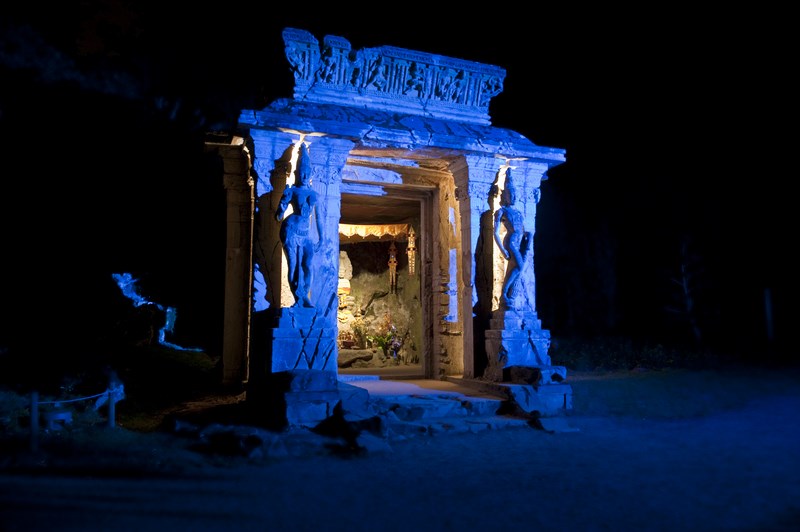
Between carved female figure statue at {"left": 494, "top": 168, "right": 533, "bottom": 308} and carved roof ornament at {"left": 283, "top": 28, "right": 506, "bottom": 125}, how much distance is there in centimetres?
179

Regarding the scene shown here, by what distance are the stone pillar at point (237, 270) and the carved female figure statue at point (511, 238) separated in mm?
3947

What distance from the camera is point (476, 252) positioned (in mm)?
9180

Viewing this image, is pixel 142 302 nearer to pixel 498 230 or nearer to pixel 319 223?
pixel 319 223

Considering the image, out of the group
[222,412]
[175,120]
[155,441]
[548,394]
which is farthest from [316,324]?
[175,120]

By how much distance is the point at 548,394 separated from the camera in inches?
306

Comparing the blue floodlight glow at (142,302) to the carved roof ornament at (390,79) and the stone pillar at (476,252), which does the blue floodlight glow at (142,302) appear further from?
the stone pillar at (476,252)

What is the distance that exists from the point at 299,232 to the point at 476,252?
119 inches

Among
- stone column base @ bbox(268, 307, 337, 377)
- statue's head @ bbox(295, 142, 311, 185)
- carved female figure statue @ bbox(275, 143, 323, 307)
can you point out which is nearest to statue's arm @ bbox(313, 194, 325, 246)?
carved female figure statue @ bbox(275, 143, 323, 307)

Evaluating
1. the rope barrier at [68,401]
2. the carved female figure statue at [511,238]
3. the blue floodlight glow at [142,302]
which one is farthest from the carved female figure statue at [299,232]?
the blue floodlight glow at [142,302]

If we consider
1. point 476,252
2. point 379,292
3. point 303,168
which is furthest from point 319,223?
point 379,292

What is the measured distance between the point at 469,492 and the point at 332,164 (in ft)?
17.0

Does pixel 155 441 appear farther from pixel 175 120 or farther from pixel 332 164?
pixel 175 120

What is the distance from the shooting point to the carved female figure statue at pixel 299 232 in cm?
748

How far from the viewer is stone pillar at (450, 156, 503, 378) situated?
29.5 feet
